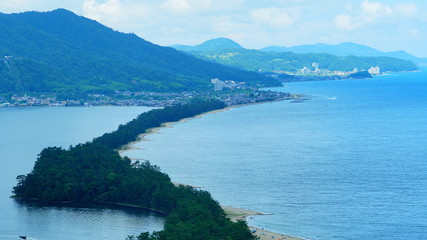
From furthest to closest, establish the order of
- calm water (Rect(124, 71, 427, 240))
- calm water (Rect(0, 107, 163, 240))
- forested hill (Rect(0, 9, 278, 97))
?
1. forested hill (Rect(0, 9, 278, 97))
2. calm water (Rect(124, 71, 427, 240))
3. calm water (Rect(0, 107, 163, 240))

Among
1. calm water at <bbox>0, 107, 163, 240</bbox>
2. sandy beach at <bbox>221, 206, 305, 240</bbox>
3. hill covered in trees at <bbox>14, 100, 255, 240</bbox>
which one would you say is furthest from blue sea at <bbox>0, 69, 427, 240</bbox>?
hill covered in trees at <bbox>14, 100, 255, 240</bbox>

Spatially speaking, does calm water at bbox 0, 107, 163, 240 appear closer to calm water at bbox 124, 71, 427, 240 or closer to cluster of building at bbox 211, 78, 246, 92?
calm water at bbox 124, 71, 427, 240

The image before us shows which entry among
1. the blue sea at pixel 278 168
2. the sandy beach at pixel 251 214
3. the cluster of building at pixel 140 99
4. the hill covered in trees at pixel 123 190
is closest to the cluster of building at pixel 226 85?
the cluster of building at pixel 140 99

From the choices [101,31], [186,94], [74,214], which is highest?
[101,31]

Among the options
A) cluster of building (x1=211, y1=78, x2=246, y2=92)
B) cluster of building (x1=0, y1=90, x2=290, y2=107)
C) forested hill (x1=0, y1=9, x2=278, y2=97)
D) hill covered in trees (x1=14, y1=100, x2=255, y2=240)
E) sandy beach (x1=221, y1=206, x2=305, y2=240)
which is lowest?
sandy beach (x1=221, y1=206, x2=305, y2=240)

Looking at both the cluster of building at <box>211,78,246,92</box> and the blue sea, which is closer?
the blue sea

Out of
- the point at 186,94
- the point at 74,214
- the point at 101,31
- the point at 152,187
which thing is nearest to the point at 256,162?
the point at 152,187

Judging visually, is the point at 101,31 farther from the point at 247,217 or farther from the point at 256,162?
the point at 247,217

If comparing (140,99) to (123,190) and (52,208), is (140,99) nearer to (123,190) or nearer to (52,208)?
(123,190)
